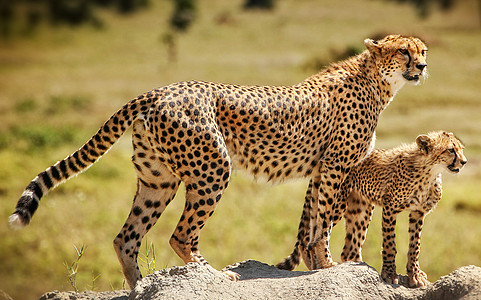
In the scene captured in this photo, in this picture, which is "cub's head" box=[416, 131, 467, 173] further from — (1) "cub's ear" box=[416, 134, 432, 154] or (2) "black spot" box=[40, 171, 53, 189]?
(2) "black spot" box=[40, 171, 53, 189]

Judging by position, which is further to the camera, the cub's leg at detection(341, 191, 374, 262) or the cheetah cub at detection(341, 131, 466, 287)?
the cub's leg at detection(341, 191, 374, 262)

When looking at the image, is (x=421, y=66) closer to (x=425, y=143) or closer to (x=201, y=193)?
(x=425, y=143)

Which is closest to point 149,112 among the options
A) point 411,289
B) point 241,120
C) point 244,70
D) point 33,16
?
point 241,120

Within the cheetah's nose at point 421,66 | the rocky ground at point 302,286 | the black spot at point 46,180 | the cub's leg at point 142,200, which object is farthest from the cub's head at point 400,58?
the black spot at point 46,180

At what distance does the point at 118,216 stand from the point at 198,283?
939cm

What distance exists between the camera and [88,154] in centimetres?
494

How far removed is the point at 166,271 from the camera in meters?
4.59

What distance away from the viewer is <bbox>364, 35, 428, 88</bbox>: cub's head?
5.43 m

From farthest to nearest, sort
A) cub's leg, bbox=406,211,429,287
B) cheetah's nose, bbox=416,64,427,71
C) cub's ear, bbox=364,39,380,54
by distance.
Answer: cub's ear, bbox=364,39,380,54 < cheetah's nose, bbox=416,64,427,71 < cub's leg, bbox=406,211,429,287

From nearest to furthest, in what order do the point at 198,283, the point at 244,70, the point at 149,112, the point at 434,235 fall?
1. the point at 198,283
2. the point at 149,112
3. the point at 434,235
4. the point at 244,70

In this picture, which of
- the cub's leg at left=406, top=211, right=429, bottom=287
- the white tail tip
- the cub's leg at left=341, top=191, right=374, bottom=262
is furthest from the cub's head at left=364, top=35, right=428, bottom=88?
the white tail tip

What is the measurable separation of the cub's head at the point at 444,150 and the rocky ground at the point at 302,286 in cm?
93

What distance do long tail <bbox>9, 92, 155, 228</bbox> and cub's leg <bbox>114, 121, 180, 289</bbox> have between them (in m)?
0.12

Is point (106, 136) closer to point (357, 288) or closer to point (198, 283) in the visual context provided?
point (198, 283)
